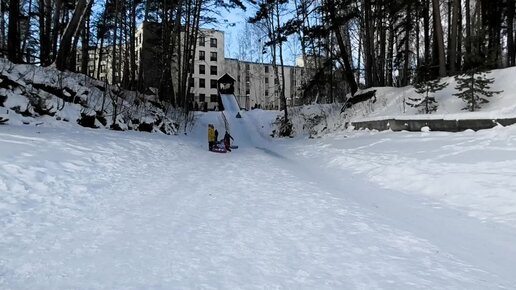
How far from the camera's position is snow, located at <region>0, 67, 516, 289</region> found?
12.2 ft

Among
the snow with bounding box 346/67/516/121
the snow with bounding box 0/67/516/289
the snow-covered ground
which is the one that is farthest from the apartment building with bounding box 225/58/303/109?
the snow-covered ground

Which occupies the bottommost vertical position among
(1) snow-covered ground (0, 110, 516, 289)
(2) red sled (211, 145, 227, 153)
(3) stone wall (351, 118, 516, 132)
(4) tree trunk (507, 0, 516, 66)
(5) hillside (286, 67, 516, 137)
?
(1) snow-covered ground (0, 110, 516, 289)

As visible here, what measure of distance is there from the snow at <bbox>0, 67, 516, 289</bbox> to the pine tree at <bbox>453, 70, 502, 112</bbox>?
2.46m

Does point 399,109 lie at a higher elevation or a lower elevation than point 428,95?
lower

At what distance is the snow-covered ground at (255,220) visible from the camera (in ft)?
12.2

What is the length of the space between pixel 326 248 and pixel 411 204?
2.90 meters

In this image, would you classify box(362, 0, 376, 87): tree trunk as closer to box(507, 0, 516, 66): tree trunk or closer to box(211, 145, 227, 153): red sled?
box(507, 0, 516, 66): tree trunk

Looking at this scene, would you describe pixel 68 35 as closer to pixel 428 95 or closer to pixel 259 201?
pixel 259 201

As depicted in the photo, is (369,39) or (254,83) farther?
(254,83)

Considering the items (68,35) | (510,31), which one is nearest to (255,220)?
(68,35)

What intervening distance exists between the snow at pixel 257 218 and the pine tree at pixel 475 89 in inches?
96.9

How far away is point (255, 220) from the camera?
563 centimetres

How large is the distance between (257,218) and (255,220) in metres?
0.12

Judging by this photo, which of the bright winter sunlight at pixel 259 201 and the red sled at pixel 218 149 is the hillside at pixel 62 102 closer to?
the bright winter sunlight at pixel 259 201
